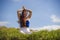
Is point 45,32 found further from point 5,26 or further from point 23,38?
point 5,26

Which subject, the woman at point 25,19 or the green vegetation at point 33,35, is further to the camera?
the woman at point 25,19

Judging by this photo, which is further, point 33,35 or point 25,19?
point 25,19

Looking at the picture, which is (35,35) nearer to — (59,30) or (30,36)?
(30,36)

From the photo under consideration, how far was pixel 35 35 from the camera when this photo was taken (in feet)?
14.8

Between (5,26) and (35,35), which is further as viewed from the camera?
(5,26)

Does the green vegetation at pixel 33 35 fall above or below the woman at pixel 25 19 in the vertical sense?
below

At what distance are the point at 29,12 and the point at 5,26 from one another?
1.82 feet

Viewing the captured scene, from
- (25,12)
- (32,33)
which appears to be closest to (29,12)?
(25,12)

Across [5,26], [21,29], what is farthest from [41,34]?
[5,26]

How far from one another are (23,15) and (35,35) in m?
0.46

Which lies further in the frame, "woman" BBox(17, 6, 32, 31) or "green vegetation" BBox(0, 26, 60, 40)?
"woman" BBox(17, 6, 32, 31)

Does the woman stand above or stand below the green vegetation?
above

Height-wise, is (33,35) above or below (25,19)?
below

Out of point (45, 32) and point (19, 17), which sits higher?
point (19, 17)
